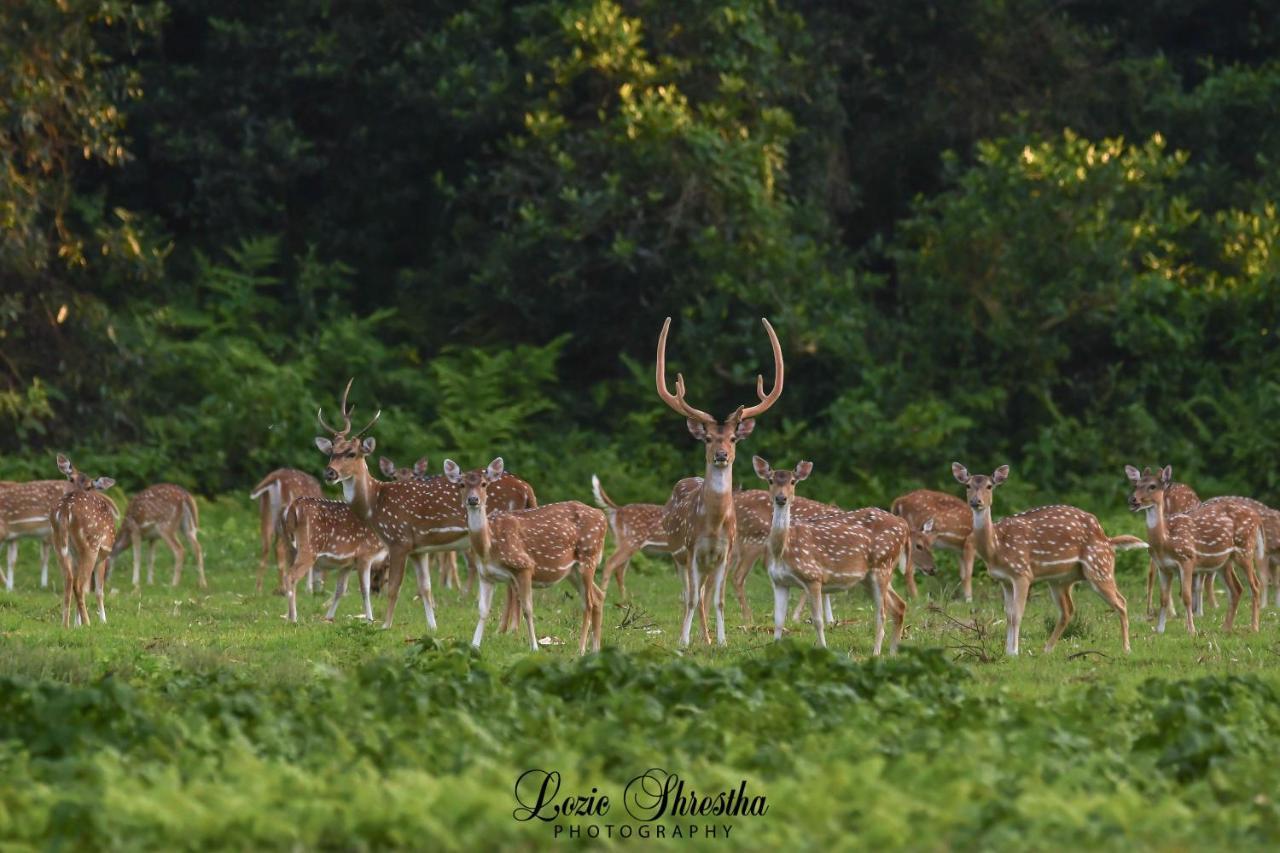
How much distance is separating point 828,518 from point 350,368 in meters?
11.5

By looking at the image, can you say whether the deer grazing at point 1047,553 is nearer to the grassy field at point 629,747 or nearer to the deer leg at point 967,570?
the grassy field at point 629,747

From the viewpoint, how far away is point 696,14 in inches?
924

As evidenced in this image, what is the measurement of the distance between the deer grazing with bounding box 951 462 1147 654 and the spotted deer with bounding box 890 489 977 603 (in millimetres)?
2917

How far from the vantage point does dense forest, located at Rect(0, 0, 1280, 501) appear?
22.4 metres

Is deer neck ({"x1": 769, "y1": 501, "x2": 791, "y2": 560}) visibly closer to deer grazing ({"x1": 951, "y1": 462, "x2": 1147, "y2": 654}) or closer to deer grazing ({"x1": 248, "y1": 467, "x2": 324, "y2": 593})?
deer grazing ({"x1": 951, "y1": 462, "x2": 1147, "y2": 654})

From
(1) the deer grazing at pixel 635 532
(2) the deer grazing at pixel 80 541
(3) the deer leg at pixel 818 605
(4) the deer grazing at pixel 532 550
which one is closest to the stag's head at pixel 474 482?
(4) the deer grazing at pixel 532 550

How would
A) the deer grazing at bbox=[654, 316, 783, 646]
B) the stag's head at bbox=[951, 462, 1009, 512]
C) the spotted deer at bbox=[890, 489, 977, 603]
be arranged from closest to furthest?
the deer grazing at bbox=[654, 316, 783, 646] < the stag's head at bbox=[951, 462, 1009, 512] < the spotted deer at bbox=[890, 489, 977, 603]

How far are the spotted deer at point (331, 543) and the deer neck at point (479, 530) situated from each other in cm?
181

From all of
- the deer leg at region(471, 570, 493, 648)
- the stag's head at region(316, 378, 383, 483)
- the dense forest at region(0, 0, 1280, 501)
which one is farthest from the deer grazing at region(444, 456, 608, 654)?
the dense forest at region(0, 0, 1280, 501)

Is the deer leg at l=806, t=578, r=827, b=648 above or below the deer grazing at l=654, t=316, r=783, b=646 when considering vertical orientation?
below

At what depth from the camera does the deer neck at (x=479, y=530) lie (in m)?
13.1

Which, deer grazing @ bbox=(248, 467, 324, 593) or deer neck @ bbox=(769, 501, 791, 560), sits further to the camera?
deer grazing @ bbox=(248, 467, 324, 593)

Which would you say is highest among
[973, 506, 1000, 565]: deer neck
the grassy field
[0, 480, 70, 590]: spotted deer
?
[0, 480, 70, 590]: spotted deer

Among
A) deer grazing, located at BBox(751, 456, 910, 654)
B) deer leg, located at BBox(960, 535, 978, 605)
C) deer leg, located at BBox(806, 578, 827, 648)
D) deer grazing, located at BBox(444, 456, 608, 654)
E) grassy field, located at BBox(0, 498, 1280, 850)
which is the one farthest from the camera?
deer leg, located at BBox(960, 535, 978, 605)
